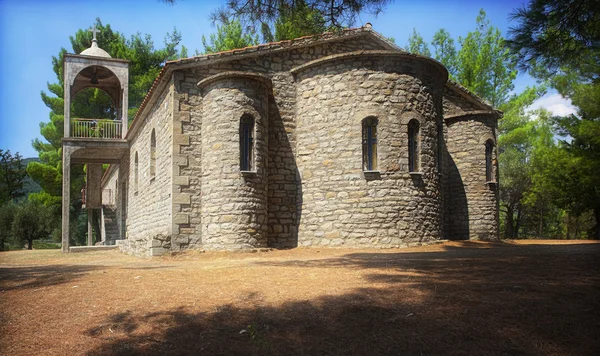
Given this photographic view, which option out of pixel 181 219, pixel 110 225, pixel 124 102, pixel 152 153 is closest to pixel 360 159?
pixel 181 219

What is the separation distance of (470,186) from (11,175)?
3401cm

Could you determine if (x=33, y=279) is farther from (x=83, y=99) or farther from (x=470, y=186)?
(x=83, y=99)

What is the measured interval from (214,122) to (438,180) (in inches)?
296

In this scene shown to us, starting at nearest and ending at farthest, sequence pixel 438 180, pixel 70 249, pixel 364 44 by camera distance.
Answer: pixel 438 180 < pixel 364 44 < pixel 70 249

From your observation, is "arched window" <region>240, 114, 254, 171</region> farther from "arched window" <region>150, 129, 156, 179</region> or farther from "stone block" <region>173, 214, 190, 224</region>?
"arched window" <region>150, 129, 156, 179</region>

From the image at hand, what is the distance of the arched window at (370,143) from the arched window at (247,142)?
346 centimetres

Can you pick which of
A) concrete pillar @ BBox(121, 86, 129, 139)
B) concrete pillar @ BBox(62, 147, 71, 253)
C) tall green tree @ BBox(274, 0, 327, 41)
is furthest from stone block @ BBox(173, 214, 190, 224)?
concrete pillar @ BBox(121, 86, 129, 139)

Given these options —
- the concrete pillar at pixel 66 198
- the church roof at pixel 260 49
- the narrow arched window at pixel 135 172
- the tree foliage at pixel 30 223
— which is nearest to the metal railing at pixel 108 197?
the tree foliage at pixel 30 223

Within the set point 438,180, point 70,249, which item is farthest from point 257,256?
point 70,249

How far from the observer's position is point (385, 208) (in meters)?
13.1

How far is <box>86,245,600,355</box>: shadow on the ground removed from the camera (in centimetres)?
425

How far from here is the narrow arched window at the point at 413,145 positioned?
13867 mm

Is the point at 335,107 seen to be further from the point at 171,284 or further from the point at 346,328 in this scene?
the point at 346,328

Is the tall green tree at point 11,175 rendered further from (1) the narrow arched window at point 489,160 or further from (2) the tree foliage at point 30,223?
(1) the narrow arched window at point 489,160
